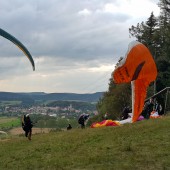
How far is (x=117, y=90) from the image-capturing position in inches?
2724

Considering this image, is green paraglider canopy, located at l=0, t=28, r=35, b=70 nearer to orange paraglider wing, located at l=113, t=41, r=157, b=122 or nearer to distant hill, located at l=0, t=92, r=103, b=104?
orange paraglider wing, located at l=113, t=41, r=157, b=122

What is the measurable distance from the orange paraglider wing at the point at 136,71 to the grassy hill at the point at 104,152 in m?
2.42

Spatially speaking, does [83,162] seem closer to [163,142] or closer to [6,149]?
[163,142]

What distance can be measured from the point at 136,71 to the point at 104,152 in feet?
25.7

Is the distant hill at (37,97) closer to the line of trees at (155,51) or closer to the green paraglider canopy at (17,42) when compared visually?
the line of trees at (155,51)

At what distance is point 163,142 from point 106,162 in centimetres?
359

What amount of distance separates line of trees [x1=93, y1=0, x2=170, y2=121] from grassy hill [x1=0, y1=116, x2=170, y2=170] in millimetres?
41247

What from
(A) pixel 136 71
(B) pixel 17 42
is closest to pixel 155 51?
(A) pixel 136 71

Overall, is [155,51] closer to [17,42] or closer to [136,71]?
[136,71]

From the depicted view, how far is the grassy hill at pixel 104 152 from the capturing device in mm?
14291

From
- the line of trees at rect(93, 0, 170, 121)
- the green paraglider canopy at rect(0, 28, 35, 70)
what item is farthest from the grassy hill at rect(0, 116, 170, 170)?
the line of trees at rect(93, 0, 170, 121)

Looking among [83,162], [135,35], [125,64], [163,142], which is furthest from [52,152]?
[135,35]

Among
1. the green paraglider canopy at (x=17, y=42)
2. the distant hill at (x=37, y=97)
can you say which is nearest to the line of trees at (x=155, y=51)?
the distant hill at (x=37, y=97)

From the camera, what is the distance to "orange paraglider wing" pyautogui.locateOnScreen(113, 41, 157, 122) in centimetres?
2262
